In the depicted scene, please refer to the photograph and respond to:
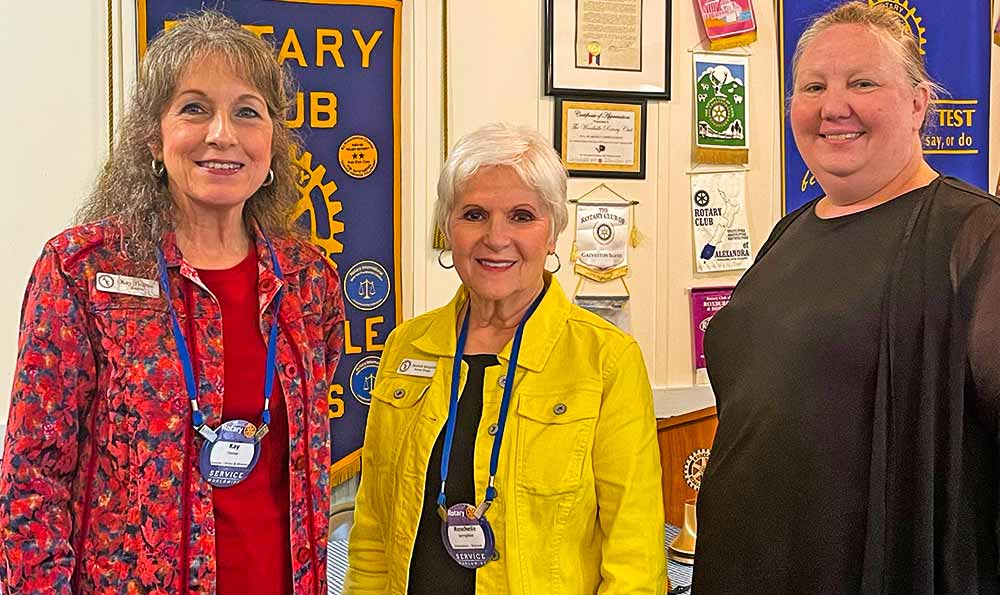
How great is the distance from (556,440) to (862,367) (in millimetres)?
477

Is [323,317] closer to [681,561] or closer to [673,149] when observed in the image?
[681,561]

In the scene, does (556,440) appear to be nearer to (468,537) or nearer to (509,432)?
(509,432)

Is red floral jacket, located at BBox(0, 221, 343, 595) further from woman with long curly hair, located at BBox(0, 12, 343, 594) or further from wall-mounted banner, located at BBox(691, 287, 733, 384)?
wall-mounted banner, located at BBox(691, 287, 733, 384)

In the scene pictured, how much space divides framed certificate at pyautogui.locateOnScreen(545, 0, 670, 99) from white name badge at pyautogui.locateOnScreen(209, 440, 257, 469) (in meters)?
1.77

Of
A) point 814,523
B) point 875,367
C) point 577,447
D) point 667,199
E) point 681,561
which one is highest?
point 667,199

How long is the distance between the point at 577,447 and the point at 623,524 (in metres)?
0.13

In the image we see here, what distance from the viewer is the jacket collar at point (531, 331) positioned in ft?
5.34

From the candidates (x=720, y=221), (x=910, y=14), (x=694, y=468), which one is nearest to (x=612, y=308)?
(x=720, y=221)

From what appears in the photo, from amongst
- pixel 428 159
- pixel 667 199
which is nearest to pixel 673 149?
pixel 667 199

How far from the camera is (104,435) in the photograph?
141cm

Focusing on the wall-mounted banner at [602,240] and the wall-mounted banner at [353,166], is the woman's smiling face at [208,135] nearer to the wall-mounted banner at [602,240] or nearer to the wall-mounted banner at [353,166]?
the wall-mounted banner at [353,166]

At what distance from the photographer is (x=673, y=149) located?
123 inches

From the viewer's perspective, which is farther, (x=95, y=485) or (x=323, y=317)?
(x=323, y=317)

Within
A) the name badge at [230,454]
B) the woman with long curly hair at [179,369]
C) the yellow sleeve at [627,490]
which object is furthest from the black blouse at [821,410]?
the name badge at [230,454]
